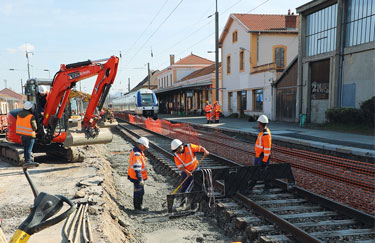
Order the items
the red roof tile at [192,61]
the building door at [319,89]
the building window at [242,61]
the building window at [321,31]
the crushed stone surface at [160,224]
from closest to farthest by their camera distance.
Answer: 1. the crushed stone surface at [160,224]
2. the building window at [321,31]
3. the building door at [319,89]
4. the building window at [242,61]
5. the red roof tile at [192,61]

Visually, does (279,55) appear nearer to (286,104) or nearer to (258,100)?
(258,100)

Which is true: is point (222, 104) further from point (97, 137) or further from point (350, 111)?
point (97, 137)

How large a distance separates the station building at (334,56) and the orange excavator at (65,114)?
1403 centimetres

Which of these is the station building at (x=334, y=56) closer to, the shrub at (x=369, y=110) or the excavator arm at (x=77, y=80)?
the shrub at (x=369, y=110)

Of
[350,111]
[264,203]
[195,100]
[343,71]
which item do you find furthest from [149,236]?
[195,100]

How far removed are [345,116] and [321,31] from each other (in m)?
6.66

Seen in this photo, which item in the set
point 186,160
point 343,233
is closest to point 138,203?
point 186,160

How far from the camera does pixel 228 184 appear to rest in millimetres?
6418

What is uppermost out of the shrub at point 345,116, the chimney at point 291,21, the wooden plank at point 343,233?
the chimney at point 291,21

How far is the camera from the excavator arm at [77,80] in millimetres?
8352

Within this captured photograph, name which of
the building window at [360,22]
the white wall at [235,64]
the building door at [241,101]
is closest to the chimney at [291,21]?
the white wall at [235,64]

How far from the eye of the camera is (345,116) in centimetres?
1573

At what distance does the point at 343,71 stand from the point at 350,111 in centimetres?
295

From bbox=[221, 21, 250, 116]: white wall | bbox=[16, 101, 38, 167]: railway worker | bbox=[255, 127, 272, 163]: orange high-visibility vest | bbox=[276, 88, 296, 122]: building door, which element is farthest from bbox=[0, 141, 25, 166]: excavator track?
bbox=[221, 21, 250, 116]: white wall
